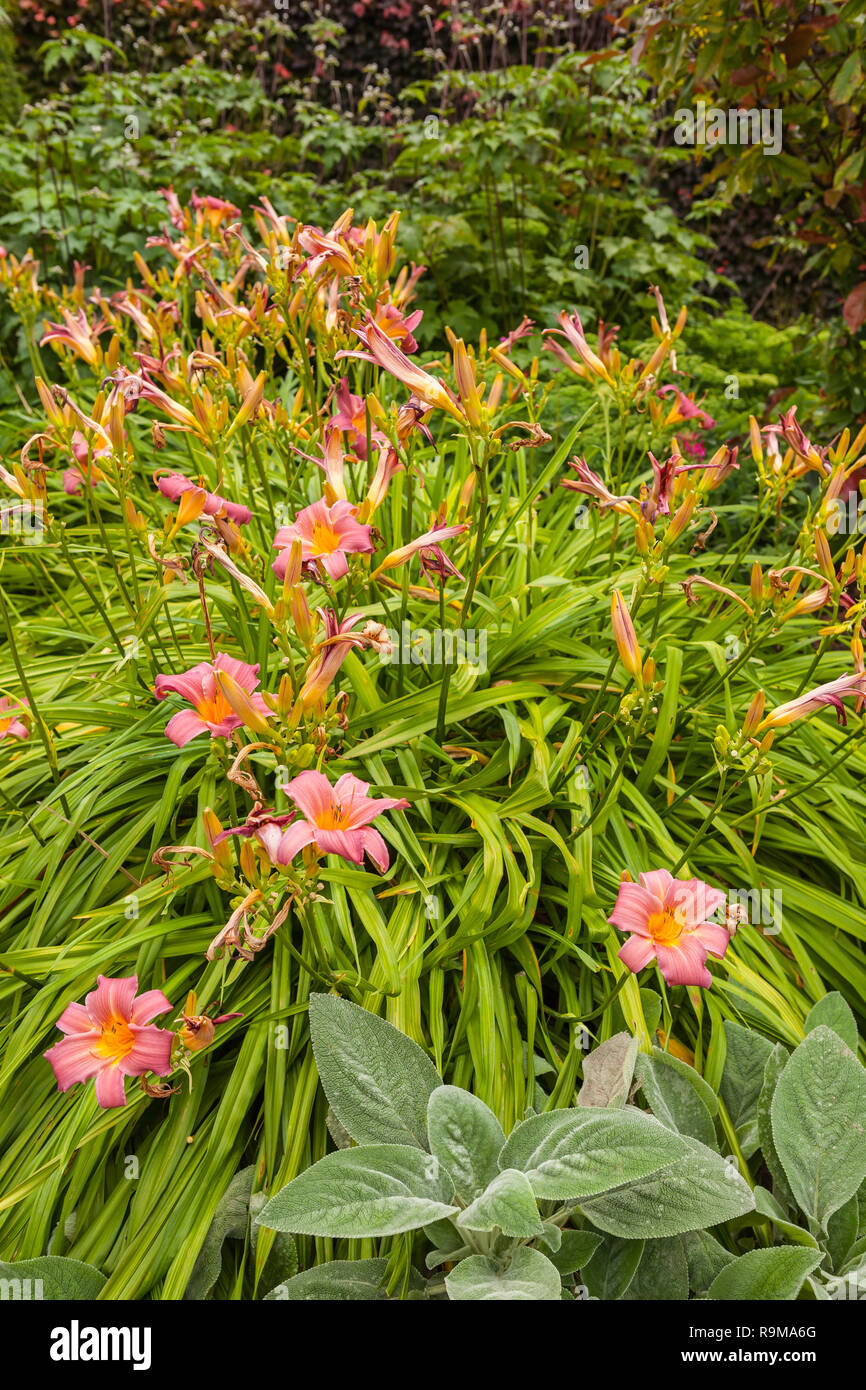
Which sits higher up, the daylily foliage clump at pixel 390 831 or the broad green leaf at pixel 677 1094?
the daylily foliage clump at pixel 390 831

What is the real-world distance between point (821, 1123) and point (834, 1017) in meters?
0.18

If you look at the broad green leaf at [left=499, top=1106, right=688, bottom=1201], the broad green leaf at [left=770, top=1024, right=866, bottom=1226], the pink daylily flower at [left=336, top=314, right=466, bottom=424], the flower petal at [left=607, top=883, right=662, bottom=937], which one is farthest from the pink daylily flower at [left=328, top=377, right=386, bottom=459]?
the broad green leaf at [left=770, top=1024, right=866, bottom=1226]

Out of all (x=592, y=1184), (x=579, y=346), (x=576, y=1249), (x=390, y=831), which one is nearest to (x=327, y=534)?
(x=390, y=831)

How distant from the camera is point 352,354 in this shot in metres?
1.22

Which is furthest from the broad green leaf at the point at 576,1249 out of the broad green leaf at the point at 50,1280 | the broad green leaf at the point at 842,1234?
the broad green leaf at the point at 50,1280

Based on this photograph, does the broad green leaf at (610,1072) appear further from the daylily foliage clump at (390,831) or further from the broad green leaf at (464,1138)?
the broad green leaf at (464,1138)

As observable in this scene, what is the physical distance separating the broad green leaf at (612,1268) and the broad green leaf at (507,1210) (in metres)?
0.20

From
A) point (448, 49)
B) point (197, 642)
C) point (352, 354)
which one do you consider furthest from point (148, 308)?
point (448, 49)

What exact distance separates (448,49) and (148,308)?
6673 mm

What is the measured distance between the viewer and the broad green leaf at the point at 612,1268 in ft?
3.98

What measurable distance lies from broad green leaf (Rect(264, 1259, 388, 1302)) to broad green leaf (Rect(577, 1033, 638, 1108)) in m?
0.35

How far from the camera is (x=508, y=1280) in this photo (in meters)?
1.12

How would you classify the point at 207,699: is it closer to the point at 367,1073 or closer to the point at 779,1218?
the point at 367,1073
